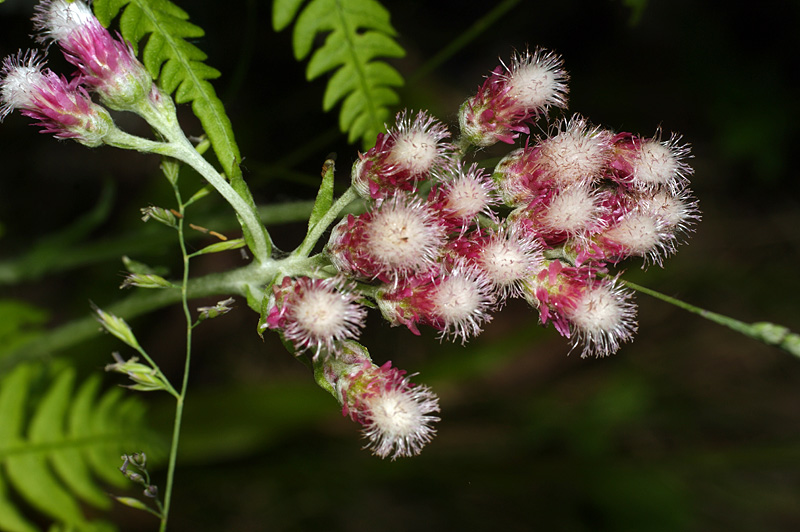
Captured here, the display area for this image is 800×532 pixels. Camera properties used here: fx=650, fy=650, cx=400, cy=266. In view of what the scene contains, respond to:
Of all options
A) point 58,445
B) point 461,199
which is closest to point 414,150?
point 461,199

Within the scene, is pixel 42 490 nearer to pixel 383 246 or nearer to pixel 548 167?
pixel 383 246

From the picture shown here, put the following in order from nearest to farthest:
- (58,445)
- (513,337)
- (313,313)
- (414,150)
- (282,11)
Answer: (313,313), (414,150), (282,11), (58,445), (513,337)

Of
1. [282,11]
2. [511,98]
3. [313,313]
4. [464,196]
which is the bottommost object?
[313,313]

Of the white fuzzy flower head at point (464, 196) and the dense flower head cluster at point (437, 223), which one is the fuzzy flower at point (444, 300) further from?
the white fuzzy flower head at point (464, 196)

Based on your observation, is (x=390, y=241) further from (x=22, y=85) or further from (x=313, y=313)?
(x=22, y=85)

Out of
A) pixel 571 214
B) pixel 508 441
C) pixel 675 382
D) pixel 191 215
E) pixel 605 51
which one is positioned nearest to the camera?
pixel 571 214

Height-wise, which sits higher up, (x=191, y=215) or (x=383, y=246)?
(x=191, y=215)

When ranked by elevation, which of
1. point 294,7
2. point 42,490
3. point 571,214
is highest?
point 294,7

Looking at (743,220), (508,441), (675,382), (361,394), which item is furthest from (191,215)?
(743,220)
